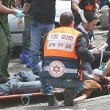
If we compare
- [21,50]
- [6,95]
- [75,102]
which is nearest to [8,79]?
[6,95]

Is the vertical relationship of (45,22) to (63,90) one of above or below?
above

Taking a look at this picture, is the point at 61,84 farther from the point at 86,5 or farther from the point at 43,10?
the point at 86,5

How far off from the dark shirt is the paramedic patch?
192 cm

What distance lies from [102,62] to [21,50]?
2.91 metres

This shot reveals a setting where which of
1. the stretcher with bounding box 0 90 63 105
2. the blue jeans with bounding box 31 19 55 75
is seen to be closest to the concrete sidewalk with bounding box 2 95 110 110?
the stretcher with bounding box 0 90 63 105

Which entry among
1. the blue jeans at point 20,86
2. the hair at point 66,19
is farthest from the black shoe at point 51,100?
the hair at point 66,19

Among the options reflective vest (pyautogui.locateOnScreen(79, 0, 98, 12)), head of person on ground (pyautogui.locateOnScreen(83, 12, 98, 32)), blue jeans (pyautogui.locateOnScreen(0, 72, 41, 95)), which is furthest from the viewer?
reflective vest (pyautogui.locateOnScreen(79, 0, 98, 12))

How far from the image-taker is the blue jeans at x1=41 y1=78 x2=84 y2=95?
6.18 meters

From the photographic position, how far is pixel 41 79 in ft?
20.8

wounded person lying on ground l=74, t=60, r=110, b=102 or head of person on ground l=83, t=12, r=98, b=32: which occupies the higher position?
head of person on ground l=83, t=12, r=98, b=32

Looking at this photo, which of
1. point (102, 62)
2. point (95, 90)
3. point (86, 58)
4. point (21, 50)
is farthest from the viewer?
point (21, 50)

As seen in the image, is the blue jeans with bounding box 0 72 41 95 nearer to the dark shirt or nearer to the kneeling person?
the kneeling person

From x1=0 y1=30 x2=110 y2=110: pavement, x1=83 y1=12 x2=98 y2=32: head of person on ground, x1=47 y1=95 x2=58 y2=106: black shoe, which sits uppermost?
x1=83 y1=12 x2=98 y2=32: head of person on ground

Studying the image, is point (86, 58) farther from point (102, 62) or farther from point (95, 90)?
point (102, 62)
